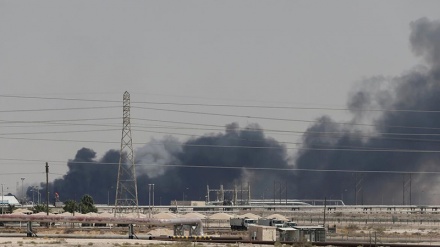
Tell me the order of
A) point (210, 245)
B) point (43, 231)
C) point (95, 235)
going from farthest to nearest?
point (43, 231) → point (95, 235) → point (210, 245)

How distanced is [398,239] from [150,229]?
39.1m

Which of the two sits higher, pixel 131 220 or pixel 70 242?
pixel 131 220

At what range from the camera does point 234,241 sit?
405 feet

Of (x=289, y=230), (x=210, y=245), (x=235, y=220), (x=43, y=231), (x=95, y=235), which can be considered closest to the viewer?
(x=210, y=245)

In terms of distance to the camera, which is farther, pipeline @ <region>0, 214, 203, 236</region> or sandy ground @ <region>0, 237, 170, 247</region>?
pipeline @ <region>0, 214, 203, 236</region>

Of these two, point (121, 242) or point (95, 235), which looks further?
point (95, 235)

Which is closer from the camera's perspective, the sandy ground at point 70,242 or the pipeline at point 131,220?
the sandy ground at point 70,242

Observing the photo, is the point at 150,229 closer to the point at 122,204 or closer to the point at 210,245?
the point at 122,204

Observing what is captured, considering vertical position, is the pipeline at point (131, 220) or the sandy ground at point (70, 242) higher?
the pipeline at point (131, 220)

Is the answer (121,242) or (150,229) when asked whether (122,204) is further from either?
(121,242)

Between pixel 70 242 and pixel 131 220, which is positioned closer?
pixel 70 242

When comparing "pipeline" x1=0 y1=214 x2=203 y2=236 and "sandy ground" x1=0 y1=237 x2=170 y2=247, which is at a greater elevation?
"pipeline" x1=0 y1=214 x2=203 y2=236

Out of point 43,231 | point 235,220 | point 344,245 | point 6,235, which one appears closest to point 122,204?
point 235,220

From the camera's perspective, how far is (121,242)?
398ft
